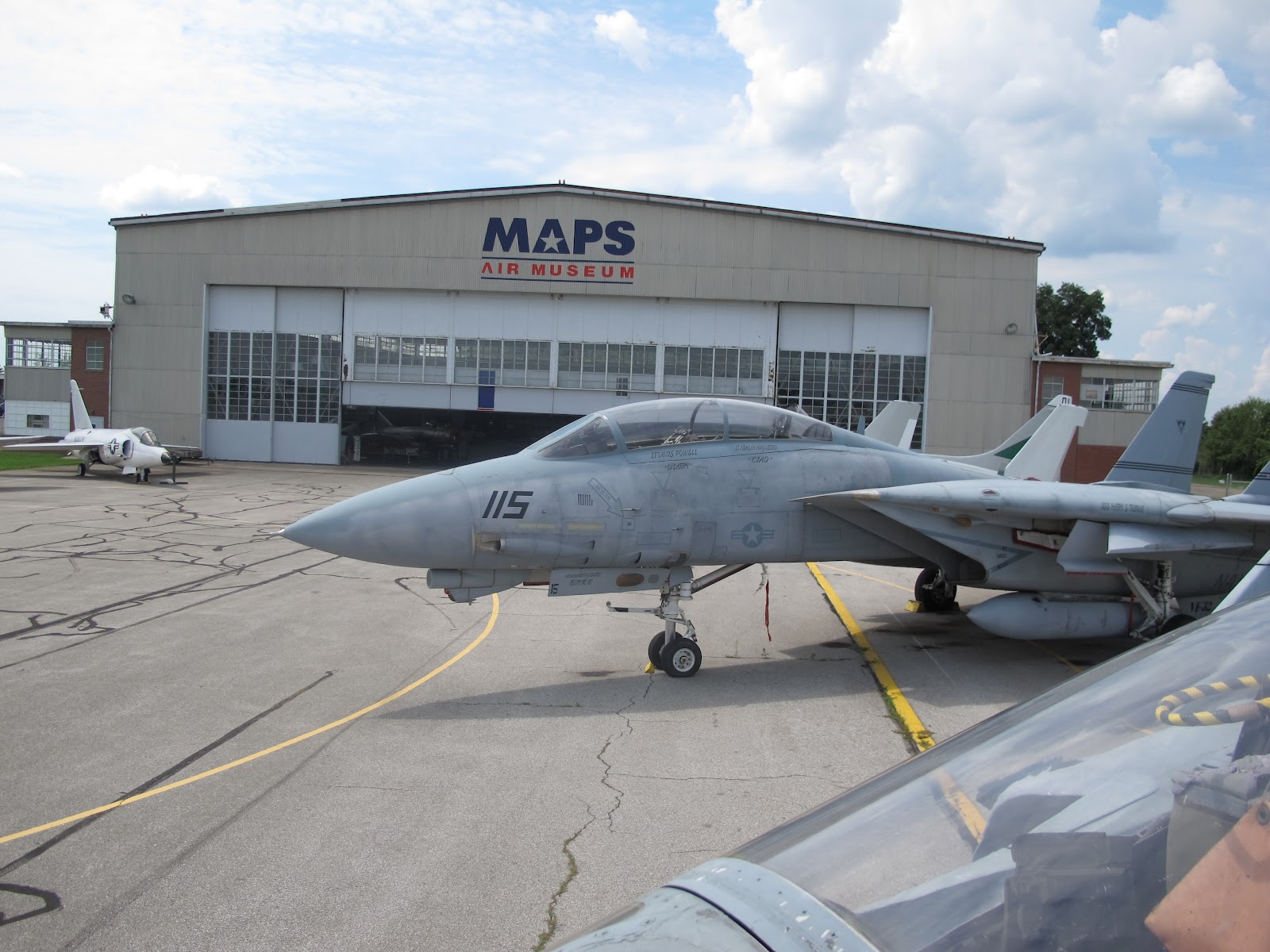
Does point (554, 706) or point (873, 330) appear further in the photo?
point (873, 330)

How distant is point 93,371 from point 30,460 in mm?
6570

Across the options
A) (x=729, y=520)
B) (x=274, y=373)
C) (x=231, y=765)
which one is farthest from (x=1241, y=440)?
(x=231, y=765)

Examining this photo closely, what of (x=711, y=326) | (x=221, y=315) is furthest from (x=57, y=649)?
(x=221, y=315)

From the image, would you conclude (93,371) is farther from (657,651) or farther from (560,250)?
(657,651)

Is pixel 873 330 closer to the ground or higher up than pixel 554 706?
higher up

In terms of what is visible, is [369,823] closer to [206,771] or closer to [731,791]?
[206,771]

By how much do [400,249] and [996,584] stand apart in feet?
113

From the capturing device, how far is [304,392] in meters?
41.1

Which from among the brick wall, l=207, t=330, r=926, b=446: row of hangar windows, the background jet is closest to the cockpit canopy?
the background jet

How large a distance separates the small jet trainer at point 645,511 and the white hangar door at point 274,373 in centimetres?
3481

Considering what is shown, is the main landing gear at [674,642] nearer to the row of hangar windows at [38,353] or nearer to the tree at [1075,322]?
the row of hangar windows at [38,353]

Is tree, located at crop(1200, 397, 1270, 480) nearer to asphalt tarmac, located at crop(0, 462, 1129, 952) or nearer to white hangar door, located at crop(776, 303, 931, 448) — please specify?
white hangar door, located at crop(776, 303, 931, 448)

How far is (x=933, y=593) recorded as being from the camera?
39.9 feet

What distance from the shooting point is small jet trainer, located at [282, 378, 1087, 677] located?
746 cm
